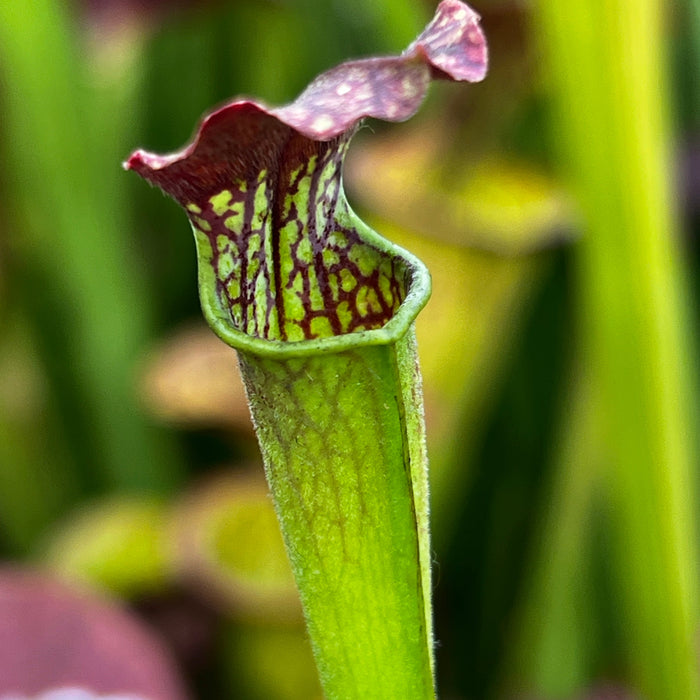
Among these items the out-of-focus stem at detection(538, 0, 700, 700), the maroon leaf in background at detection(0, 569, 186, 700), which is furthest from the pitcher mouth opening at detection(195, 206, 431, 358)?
the maroon leaf in background at detection(0, 569, 186, 700)

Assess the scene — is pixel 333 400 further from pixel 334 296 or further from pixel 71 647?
pixel 71 647

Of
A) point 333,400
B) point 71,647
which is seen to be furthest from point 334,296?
point 71,647

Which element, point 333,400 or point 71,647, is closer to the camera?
point 333,400

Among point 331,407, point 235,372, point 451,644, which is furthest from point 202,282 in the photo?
point 451,644

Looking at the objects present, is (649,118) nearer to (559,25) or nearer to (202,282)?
(559,25)

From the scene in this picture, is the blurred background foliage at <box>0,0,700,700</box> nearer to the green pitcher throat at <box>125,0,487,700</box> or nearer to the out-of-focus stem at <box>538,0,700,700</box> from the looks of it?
the out-of-focus stem at <box>538,0,700,700</box>

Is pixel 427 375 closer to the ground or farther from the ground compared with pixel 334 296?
closer to the ground
